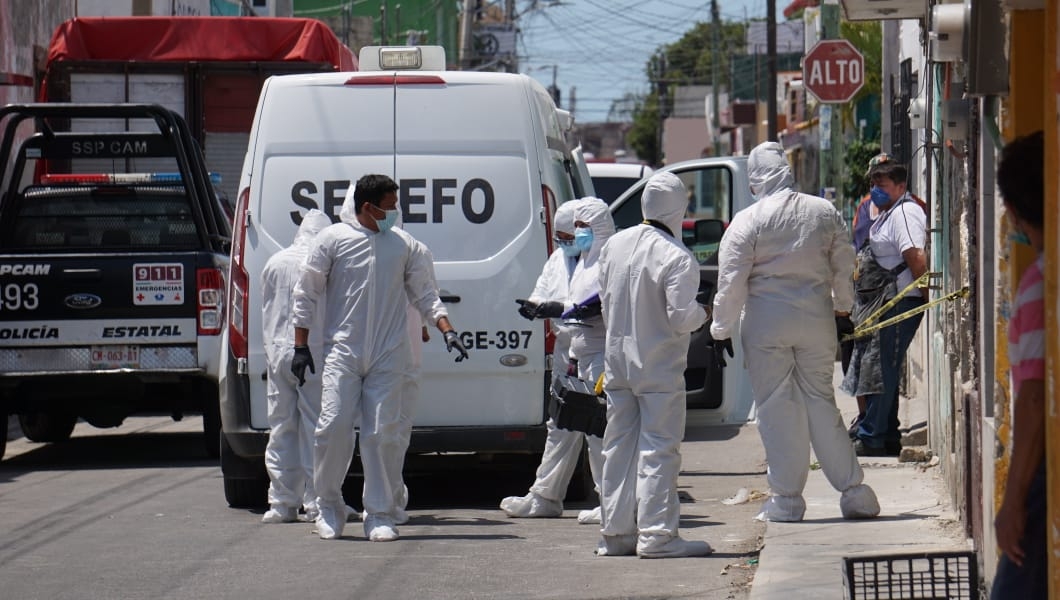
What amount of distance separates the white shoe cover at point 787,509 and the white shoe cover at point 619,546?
878 mm

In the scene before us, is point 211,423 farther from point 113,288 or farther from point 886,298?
point 886,298

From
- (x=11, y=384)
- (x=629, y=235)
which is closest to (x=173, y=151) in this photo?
(x=11, y=384)

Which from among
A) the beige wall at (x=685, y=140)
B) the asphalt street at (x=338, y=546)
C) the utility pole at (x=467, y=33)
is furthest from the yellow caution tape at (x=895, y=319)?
the beige wall at (x=685, y=140)

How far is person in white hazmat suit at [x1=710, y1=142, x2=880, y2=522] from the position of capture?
854 centimetres

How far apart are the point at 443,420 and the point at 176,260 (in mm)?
3445

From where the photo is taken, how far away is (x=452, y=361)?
378 inches

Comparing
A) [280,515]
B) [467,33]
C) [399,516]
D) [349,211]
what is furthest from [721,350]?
[467,33]

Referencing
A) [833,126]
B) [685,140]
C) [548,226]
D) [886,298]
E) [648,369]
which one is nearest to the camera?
[648,369]

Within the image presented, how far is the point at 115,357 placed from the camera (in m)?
12.2

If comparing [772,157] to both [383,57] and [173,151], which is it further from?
[173,151]

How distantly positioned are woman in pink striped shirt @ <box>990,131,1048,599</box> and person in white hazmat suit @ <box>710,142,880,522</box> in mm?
4026

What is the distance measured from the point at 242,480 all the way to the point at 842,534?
361 cm

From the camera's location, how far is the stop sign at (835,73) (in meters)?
18.9

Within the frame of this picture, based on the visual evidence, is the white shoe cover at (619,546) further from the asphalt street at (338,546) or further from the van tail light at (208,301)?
the van tail light at (208,301)
